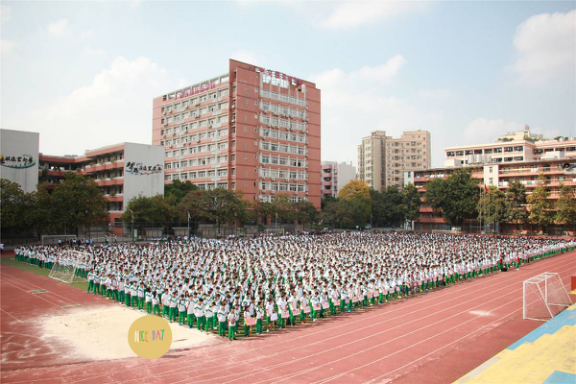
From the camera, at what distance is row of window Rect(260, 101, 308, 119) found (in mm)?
54625

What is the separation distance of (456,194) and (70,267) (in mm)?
46958

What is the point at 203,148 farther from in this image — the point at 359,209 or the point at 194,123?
the point at 359,209

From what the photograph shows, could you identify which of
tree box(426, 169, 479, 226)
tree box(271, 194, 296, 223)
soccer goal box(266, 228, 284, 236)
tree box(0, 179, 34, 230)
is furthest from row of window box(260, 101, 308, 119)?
tree box(0, 179, 34, 230)

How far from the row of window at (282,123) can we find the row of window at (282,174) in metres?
6.57

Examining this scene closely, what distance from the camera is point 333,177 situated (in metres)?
82.4

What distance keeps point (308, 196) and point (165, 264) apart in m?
40.2

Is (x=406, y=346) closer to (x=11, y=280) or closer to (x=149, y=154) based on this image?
(x=11, y=280)

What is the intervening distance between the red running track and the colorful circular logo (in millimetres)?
938

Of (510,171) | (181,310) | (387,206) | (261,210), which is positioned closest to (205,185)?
(261,210)

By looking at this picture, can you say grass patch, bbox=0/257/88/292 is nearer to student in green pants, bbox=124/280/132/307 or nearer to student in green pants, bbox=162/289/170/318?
student in green pants, bbox=124/280/132/307

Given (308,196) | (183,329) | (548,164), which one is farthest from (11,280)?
(548,164)

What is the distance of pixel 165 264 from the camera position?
1930cm

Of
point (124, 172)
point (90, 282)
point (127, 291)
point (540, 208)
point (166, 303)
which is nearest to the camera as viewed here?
point (166, 303)

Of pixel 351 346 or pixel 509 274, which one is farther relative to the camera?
pixel 509 274
